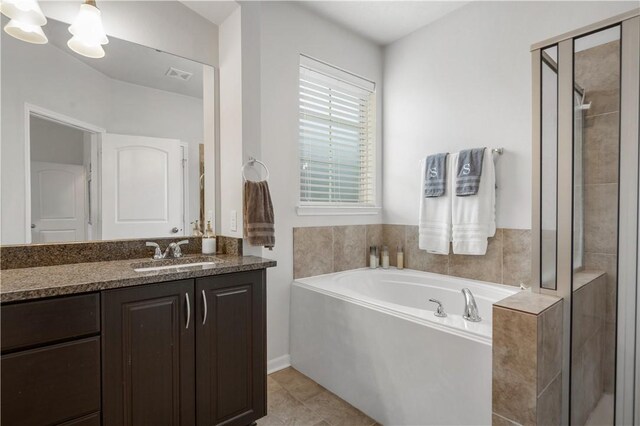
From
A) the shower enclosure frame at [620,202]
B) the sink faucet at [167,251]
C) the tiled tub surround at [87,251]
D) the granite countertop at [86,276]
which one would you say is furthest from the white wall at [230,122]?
the shower enclosure frame at [620,202]

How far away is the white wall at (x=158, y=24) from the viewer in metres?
1.70

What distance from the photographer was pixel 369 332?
188 centimetres

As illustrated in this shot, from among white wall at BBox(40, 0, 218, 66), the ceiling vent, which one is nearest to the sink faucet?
the ceiling vent

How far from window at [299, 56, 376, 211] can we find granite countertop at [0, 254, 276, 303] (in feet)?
3.59

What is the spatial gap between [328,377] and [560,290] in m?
1.47

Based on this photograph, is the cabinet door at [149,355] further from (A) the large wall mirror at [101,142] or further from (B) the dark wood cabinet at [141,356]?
(A) the large wall mirror at [101,142]

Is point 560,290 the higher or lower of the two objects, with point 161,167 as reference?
lower

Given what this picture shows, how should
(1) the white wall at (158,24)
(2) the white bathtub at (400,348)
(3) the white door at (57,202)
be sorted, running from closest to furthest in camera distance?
(2) the white bathtub at (400,348) → (3) the white door at (57,202) → (1) the white wall at (158,24)

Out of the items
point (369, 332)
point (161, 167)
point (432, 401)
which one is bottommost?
point (432, 401)

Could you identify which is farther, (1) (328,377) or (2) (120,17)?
(1) (328,377)

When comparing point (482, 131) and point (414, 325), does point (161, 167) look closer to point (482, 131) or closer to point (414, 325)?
point (414, 325)

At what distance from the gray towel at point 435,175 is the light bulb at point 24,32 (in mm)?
2535

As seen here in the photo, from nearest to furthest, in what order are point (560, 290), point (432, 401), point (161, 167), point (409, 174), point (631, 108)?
point (631, 108), point (560, 290), point (432, 401), point (161, 167), point (409, 174)

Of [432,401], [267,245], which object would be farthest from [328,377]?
[267,245]
